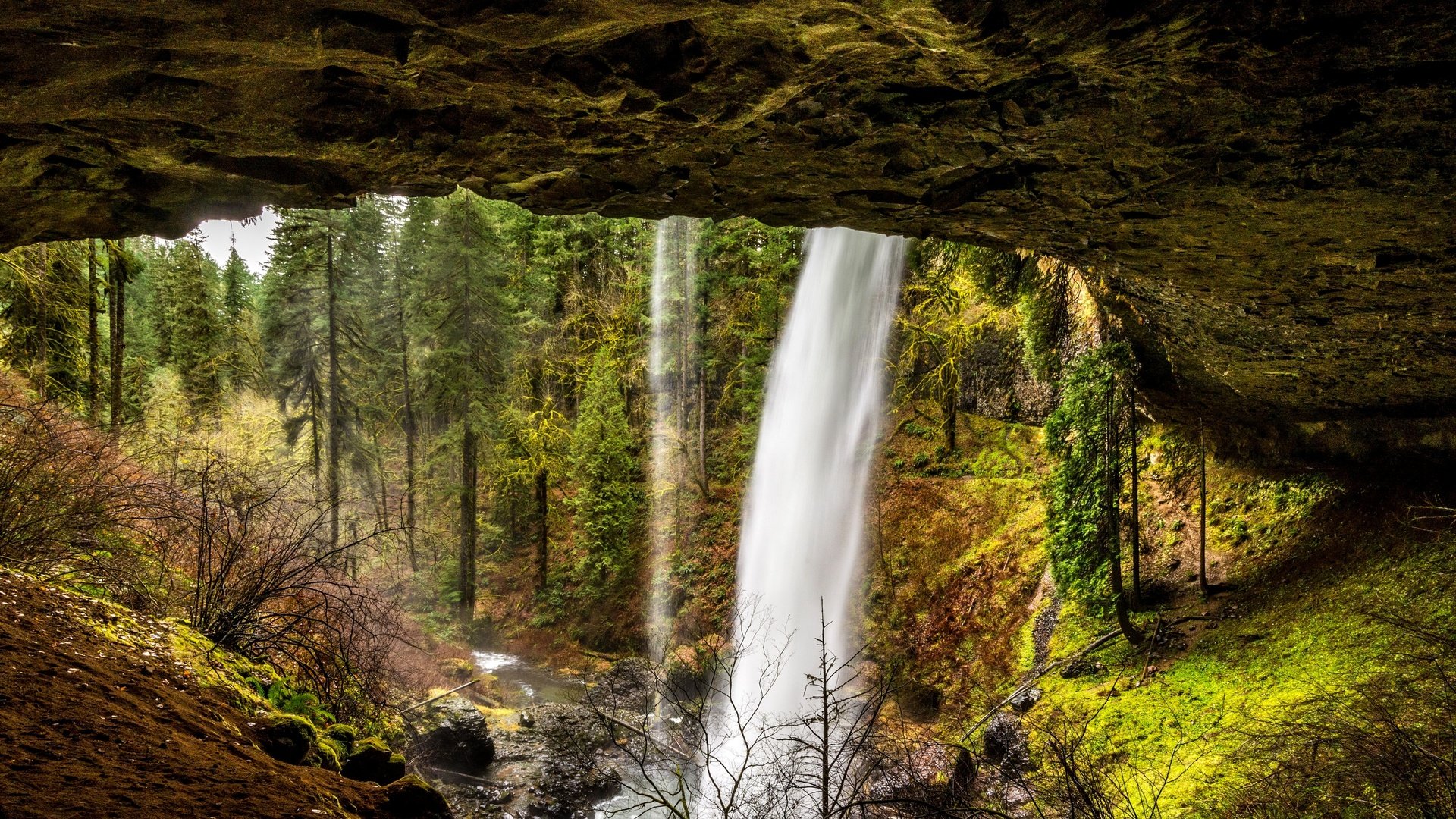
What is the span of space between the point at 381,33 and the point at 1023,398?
15432mm

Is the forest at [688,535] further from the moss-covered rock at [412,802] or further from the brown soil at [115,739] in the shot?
the brown soil at [115,739]

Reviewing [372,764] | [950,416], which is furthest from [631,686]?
[372,764]

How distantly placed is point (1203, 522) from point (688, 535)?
560 inches

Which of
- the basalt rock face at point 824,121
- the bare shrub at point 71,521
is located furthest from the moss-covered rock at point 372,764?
the basalt rock face at point 824,121

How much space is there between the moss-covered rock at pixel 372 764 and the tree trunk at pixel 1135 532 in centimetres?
934

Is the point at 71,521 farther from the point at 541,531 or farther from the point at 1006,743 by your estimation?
the point at 541,531

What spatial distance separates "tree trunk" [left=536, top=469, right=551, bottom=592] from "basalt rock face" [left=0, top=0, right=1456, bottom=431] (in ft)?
60.7

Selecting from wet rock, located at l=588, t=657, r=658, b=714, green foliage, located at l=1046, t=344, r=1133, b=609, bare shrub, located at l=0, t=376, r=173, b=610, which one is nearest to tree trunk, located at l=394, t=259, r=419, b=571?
wet rock, located at l=588, t=657, r=658, b=714

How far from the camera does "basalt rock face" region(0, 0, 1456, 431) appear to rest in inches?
113

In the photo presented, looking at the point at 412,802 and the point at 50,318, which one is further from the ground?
the point at 50,318

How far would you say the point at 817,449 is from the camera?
19.0 meters

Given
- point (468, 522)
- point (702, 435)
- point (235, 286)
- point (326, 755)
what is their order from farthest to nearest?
point (235, 286)
point (468, 522)
point (702, 435)
point (326, 755)

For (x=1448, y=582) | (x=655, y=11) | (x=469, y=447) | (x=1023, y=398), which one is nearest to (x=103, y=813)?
(x=655, y=11)

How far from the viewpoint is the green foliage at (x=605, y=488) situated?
21172mm
